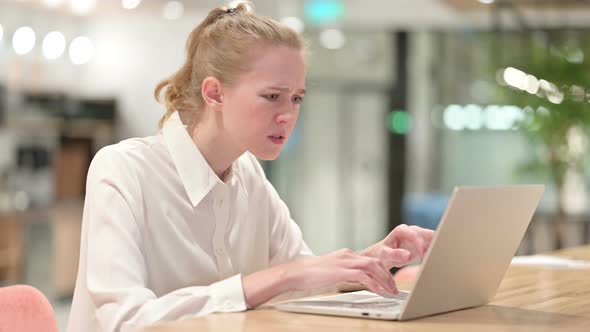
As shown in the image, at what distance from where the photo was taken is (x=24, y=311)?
1.91m

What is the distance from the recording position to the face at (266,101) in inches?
75.9

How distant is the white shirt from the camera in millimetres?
1704

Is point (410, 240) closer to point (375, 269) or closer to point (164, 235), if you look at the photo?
point (375, 269)

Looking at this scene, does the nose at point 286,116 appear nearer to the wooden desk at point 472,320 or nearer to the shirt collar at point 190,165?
the shirt collar at point 190,165

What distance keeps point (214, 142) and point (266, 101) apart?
7.5 inches

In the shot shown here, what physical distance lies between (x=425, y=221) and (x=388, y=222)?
886mm

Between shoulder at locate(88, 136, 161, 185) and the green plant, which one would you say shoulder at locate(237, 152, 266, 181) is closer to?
shoulder at locate(88, 136, 161, 185)

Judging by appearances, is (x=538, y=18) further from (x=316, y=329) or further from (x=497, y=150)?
(x=316, y=329)

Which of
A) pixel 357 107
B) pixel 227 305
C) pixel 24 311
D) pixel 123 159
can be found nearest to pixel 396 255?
pixel 227 305

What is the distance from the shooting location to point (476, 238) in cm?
167

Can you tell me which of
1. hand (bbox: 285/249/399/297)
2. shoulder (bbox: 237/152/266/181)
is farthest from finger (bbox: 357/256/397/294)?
shoulder (bbox: 237/152/266/181)

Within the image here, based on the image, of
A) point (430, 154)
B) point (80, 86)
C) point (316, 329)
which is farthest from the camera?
point (430, 154)

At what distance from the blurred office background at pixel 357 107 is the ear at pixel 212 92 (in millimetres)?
6232

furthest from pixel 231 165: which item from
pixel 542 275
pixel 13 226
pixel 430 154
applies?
pixel 430 154
